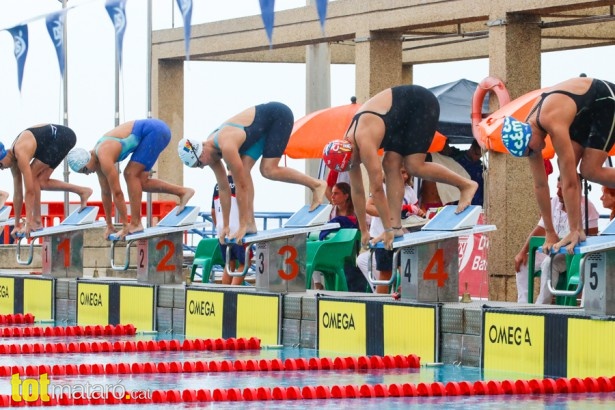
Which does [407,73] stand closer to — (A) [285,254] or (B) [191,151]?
(B) [191,151]

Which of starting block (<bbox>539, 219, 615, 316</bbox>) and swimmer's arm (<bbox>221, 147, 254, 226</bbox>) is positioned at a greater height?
swimmer's arm (<bbox>221, 147, 254, 226</bbox>)

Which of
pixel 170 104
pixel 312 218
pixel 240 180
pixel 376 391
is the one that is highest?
pixel 170 104

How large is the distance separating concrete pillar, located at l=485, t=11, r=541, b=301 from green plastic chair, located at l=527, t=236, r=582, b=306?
7.99 feet

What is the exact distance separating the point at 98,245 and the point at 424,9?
20.9 feet

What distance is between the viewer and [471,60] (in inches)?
716

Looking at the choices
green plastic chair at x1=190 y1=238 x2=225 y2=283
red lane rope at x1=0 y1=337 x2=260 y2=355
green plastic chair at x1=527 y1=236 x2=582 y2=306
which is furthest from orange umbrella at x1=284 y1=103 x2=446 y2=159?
red lane rope at x1=0 y1=337 x2=260 y2=355

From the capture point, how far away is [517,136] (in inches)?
282

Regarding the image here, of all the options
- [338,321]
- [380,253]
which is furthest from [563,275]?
[338,321]

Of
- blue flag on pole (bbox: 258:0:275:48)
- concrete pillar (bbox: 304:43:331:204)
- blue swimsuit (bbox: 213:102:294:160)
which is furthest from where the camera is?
concrete pillar (bbox: 304:43:331:204)

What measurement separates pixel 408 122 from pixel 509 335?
191cm

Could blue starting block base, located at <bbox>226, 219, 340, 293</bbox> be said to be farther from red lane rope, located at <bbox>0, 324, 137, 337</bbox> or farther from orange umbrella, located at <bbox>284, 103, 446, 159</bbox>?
orange umbrella, located at <bbox>284, 103, 446, 159</bbox>

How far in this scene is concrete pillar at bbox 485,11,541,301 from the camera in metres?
11.9

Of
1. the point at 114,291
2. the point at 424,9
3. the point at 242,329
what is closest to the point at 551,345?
the point at 242,329

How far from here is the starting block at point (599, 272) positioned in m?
6.84
